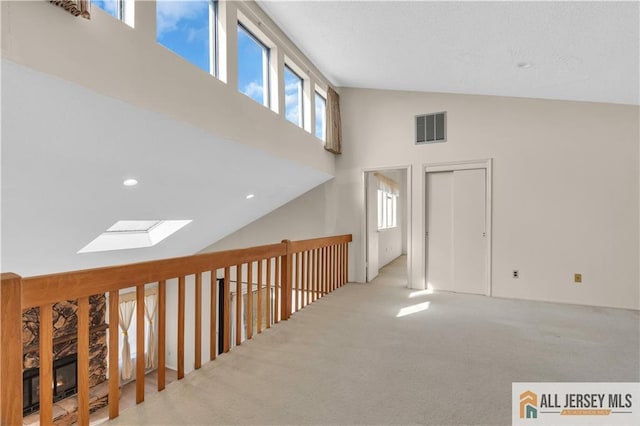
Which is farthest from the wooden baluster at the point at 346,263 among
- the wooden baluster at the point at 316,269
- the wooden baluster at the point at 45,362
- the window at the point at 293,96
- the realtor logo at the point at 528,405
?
the wooden baluster at the point at 45,362

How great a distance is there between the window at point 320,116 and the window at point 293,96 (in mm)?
489

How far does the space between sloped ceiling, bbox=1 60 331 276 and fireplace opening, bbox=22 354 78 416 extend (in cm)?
183

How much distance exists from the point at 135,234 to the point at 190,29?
3.00m

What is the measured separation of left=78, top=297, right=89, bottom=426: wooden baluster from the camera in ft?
4.85

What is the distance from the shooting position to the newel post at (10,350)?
3.97ft

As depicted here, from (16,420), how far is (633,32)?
394 cm

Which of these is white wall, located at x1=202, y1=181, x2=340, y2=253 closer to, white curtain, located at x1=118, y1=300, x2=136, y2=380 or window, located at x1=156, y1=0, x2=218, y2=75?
white curtain, located at x1=118, y1=300, x2=136, y2=380

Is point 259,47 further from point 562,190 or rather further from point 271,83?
point 562,190

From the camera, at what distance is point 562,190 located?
3.88 metres

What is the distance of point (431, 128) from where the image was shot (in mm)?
4609

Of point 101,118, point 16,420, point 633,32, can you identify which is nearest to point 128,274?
point 16,420

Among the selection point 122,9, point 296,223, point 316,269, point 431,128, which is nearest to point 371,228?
point 296,223

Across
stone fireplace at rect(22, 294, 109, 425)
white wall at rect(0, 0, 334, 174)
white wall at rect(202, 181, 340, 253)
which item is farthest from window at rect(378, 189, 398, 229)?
stone fireplace at rect(22, 294, 109, 425)

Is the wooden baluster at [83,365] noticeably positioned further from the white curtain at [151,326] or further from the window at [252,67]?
the white curtain at [151,326]
